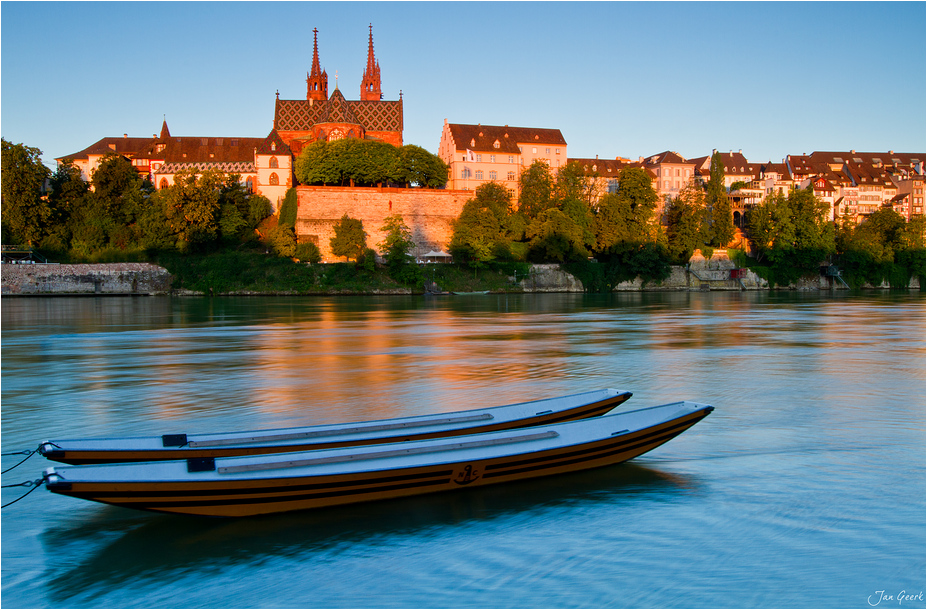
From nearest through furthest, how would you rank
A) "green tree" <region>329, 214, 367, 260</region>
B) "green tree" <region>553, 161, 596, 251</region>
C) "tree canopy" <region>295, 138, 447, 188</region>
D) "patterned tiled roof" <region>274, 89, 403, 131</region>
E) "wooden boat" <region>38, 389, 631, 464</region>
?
"wooden boat" <region>38, 389, 631, 464</region> < "green tree" <region>329, 214, 367, 260</region> < "green tree" <region>553, 161, 596, 251</region> < "tree canopy" <region>295, 138, 447, 188</region> < "patterned tiled roof" <region>274, 89, 403, 131</region>

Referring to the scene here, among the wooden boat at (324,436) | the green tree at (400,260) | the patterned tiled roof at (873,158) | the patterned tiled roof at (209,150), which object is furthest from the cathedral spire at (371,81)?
the wooden boat at (324,436)

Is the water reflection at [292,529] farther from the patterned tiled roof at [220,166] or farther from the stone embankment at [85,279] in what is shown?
the patterned tiled roof at [220,166]

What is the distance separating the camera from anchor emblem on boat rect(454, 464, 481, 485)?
6.36m

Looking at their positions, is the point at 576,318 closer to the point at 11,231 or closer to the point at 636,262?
the point at 636,262

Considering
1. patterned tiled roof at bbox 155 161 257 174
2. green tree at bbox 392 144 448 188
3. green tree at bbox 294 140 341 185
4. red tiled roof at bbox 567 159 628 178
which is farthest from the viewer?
red tiled roof at bbox 567 159 628 178

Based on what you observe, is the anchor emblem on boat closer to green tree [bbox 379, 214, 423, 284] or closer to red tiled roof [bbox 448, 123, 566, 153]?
green tree [bbox 379, 214, 423, 284]

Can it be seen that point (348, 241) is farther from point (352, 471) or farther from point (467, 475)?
point (352, 471)

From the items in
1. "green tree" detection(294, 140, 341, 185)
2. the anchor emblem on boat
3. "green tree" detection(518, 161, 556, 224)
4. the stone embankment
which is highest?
"green tree" detection(294, 140, 341, 185)

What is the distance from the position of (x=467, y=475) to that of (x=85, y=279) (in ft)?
200

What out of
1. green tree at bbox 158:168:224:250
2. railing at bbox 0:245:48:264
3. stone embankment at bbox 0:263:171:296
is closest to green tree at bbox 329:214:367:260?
green tree at bbox 158:168:224:250

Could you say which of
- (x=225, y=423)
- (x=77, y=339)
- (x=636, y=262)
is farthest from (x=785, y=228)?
(x=225, y=423)

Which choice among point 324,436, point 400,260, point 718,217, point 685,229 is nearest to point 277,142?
point 400,260

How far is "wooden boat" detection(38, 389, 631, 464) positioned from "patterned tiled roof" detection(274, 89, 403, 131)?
76.9 meters

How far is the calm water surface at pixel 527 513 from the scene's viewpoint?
5266 mm
